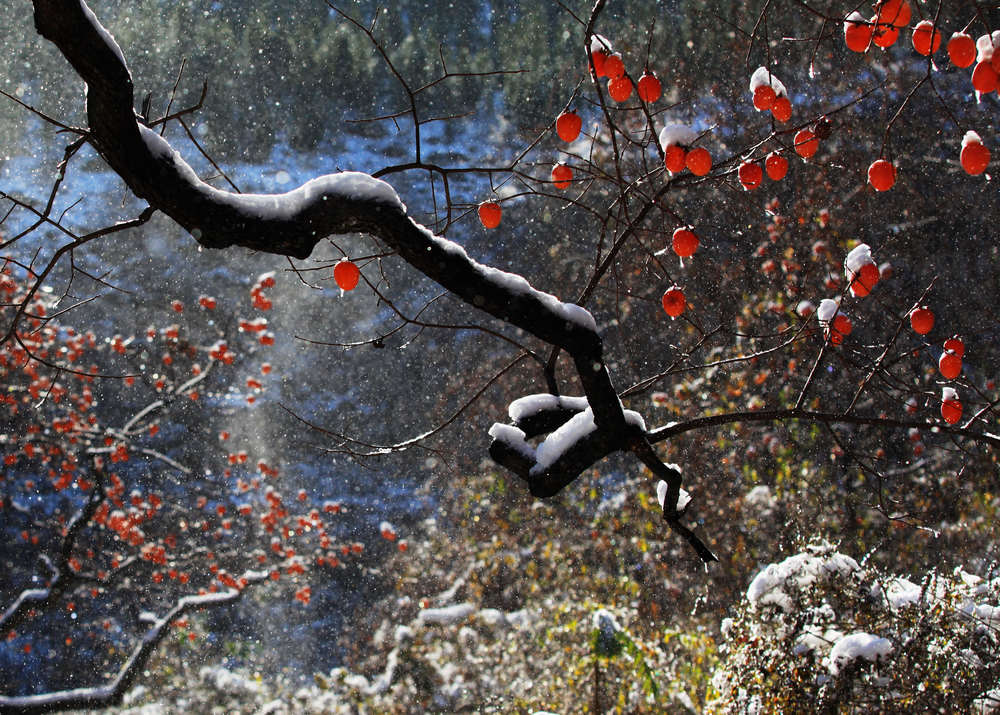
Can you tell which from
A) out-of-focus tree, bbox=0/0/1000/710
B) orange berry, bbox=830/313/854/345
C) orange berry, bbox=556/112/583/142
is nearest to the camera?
out-of-focus tree, bbox=0/0/1000/710

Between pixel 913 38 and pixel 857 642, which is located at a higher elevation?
pixel 913 38

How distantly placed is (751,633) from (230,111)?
1287 cm

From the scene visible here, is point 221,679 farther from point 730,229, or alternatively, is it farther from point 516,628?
point 730,229

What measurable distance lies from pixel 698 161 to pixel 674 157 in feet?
0.23

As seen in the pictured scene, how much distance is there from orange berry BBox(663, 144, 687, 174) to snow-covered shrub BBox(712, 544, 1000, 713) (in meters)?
2.45

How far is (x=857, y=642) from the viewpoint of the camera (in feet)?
10.8

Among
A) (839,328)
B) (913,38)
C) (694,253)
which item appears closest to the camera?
(913,38)

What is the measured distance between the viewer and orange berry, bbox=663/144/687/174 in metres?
1.97

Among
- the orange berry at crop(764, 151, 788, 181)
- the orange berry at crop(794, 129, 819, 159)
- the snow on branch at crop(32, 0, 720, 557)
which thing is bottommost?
the snow on branch at crop(32, 0, 720, 557)

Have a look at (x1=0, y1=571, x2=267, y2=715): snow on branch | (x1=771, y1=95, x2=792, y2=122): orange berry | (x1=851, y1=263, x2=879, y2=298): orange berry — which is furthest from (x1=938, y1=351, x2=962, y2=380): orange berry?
(x1=0, y1=571, x2=267, y2=715): snow on branch

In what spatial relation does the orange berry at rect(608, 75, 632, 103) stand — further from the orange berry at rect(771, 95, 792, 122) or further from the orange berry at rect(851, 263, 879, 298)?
the orange berry at rect(851, 263, 879, 298)

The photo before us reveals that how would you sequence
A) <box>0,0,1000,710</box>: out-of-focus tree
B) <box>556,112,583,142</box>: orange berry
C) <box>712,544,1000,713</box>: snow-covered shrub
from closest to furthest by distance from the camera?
<box>0,0,1000,710</box>: out-of-focus tree
<box>556,112,583,142</box>: orange berry
<box>712,544,1000,713</box>: snow-covered shrub

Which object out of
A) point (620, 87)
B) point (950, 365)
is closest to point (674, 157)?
point (620, 87)

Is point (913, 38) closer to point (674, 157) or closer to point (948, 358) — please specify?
point (674, 157)
